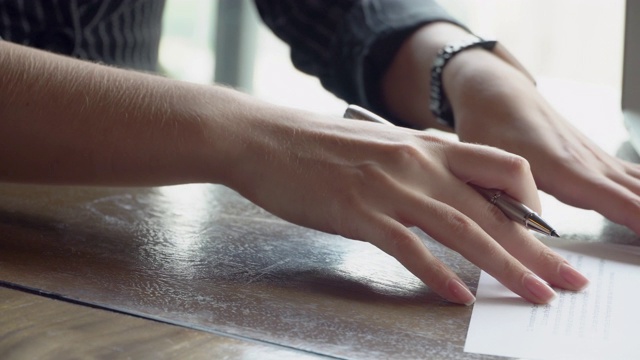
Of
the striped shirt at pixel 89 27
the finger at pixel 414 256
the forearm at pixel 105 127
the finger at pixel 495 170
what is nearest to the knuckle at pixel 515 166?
the finger at pixel 495 170

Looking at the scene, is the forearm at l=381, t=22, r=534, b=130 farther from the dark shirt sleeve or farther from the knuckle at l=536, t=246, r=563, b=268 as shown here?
the knuckle at l=536, t=246, r=563, b=268

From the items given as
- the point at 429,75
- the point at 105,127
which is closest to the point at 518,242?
the point at 105,127

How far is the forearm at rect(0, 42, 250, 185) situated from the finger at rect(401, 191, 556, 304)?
0.18 metres

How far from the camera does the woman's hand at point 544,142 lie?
0.93 meters

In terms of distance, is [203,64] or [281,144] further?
[203,64]

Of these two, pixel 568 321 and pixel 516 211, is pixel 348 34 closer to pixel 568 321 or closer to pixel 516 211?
pixel 516 211

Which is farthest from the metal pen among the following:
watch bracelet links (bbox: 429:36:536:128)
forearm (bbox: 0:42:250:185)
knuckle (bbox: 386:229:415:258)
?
watch bracelet links (bbox: 429:36:536:128)

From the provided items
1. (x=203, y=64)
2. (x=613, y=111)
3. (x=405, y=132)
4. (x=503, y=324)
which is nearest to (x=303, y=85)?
(x=203, y=64)

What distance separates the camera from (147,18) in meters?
1.42

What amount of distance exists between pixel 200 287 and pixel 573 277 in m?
0.29

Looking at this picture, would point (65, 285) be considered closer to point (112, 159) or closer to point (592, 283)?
point (112, 159)

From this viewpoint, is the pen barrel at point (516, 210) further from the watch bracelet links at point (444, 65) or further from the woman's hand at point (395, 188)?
the watch bracelet links at point (444, 65)

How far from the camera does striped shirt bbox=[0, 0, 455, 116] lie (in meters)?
1.25

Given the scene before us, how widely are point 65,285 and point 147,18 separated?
809 mm
